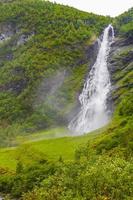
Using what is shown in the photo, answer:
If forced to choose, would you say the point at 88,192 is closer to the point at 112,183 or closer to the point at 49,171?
the point at 112,183

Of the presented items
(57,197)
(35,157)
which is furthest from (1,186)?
(57,197)

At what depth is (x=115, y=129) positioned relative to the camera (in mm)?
195750

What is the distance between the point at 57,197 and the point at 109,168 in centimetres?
955

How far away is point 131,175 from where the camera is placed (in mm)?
86188

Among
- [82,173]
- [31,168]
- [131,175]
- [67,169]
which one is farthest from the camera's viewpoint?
[31,168]

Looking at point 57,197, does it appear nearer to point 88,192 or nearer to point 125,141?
point 88,192

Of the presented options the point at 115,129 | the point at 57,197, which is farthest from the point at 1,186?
the point at 57,197

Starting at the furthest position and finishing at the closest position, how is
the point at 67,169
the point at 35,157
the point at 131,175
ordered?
the point at 35,157, the point at 67,169, the point at 131,175

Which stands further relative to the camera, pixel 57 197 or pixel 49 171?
→ pixel 49 171

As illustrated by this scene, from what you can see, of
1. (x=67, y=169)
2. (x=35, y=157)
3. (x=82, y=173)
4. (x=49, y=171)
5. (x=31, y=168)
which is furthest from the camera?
(x=35, y=157)

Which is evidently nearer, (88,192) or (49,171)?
(88,192)

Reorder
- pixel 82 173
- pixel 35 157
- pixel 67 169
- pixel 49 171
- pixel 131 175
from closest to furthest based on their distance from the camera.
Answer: pixel 131 175 → pixel 82 173 → pixel 67 169 → pixel 49 171 → pixel 35 157

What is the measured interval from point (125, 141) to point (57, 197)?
267ft

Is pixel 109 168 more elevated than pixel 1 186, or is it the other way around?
pixel 109 168
